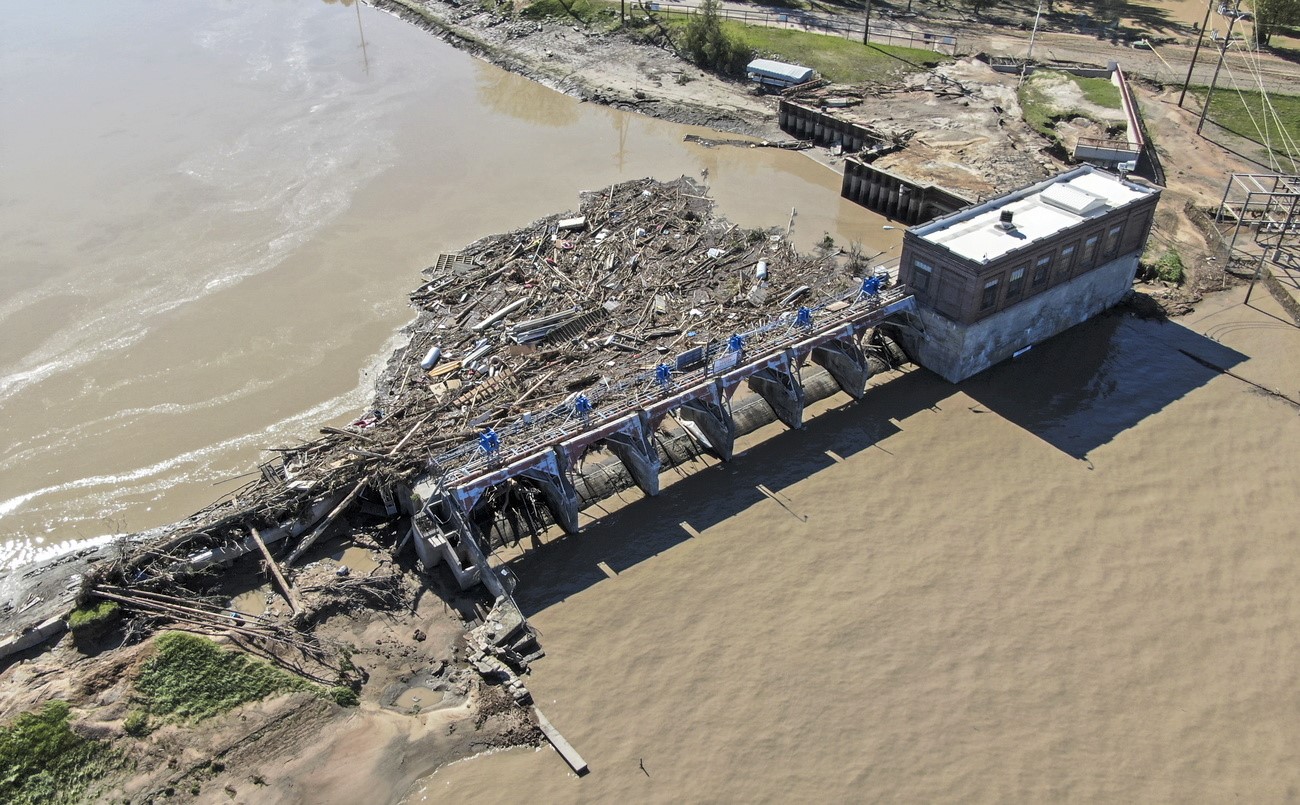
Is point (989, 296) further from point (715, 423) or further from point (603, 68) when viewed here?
point (603, 68)

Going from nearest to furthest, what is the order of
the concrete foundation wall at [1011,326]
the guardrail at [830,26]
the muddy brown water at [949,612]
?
the muddy brown water at [949,612]
the concrete foundation wall at [1011,326]
the guardrail at [830,26]

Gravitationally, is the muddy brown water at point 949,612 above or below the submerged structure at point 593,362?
below

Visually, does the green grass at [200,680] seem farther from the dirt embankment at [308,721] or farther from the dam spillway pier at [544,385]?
the dam spillway pier at [544,385]

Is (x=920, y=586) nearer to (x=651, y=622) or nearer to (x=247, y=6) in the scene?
(x=651, y=622)

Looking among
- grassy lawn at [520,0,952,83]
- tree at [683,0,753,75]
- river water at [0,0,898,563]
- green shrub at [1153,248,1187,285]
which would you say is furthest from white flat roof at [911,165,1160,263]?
tree at [683,0,753,75]

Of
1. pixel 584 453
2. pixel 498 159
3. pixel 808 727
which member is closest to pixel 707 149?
pixel 498 159

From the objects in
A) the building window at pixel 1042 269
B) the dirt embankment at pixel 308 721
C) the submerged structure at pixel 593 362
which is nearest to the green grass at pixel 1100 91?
the submerged structure at pixel 593 362
